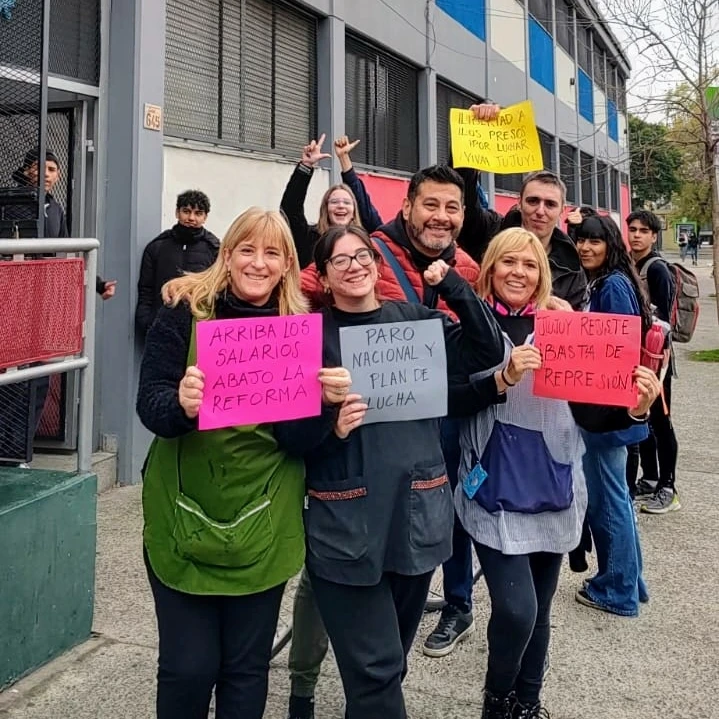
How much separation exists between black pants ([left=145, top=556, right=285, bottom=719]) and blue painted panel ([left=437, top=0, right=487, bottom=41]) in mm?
10951

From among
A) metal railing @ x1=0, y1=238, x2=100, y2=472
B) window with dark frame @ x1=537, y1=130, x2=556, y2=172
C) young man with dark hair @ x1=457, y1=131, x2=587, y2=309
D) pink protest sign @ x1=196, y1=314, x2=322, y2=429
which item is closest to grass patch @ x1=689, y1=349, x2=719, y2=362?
window with dark frame @ x1=537, y1=130, x2=556, y2=172

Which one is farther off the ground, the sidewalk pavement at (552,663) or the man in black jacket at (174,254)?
the man in black jacket at (174,254)

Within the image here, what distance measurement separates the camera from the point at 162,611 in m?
2.23

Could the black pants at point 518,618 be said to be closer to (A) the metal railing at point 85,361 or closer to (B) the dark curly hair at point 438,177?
(B) the dark curly hair at point 438,177

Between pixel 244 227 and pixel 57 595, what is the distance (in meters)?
1.98

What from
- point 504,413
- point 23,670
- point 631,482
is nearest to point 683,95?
point 631,482

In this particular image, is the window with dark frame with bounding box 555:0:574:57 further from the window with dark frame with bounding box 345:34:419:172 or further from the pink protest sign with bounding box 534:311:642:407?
the pink protest sign with bounding box 534:311:642:407

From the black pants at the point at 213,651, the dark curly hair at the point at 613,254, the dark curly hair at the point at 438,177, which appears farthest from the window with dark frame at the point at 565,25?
the black pants at the point at 213,651

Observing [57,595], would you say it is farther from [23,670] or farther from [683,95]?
[683,95]

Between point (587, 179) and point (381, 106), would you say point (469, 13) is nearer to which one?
point (381, 106)

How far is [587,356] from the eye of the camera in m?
2.68

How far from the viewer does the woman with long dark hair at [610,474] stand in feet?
12.3

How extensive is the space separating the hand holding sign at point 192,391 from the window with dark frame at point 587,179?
21812mm

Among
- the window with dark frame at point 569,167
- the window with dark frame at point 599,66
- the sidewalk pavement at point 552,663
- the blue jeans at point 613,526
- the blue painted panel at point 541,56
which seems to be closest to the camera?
the sidewalk pavement at point 552,663
